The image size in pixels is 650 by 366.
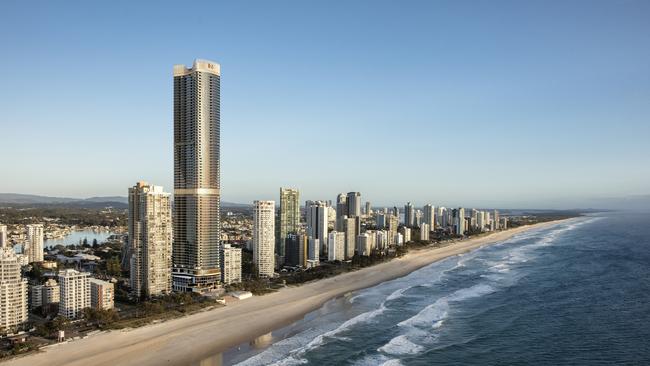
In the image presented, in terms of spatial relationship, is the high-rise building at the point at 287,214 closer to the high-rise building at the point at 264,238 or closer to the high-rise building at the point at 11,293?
the high-rise building at the point at 264,238

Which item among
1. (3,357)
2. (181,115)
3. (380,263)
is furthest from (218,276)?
(380,263)

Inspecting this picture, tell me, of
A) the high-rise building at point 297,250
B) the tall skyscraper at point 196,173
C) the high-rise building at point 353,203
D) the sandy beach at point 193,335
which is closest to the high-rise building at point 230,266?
the tall skyscraper at point 196,173

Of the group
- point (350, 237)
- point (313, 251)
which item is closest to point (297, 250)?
point (313, 251)

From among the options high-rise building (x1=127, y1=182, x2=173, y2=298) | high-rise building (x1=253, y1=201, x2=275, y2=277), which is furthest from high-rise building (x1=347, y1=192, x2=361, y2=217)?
Answer: high-rise building (x1=127, y1=182, x2=173, y2=298)

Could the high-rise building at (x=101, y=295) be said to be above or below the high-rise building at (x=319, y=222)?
below

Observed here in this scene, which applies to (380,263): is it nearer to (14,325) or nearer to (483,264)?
(483,264)
